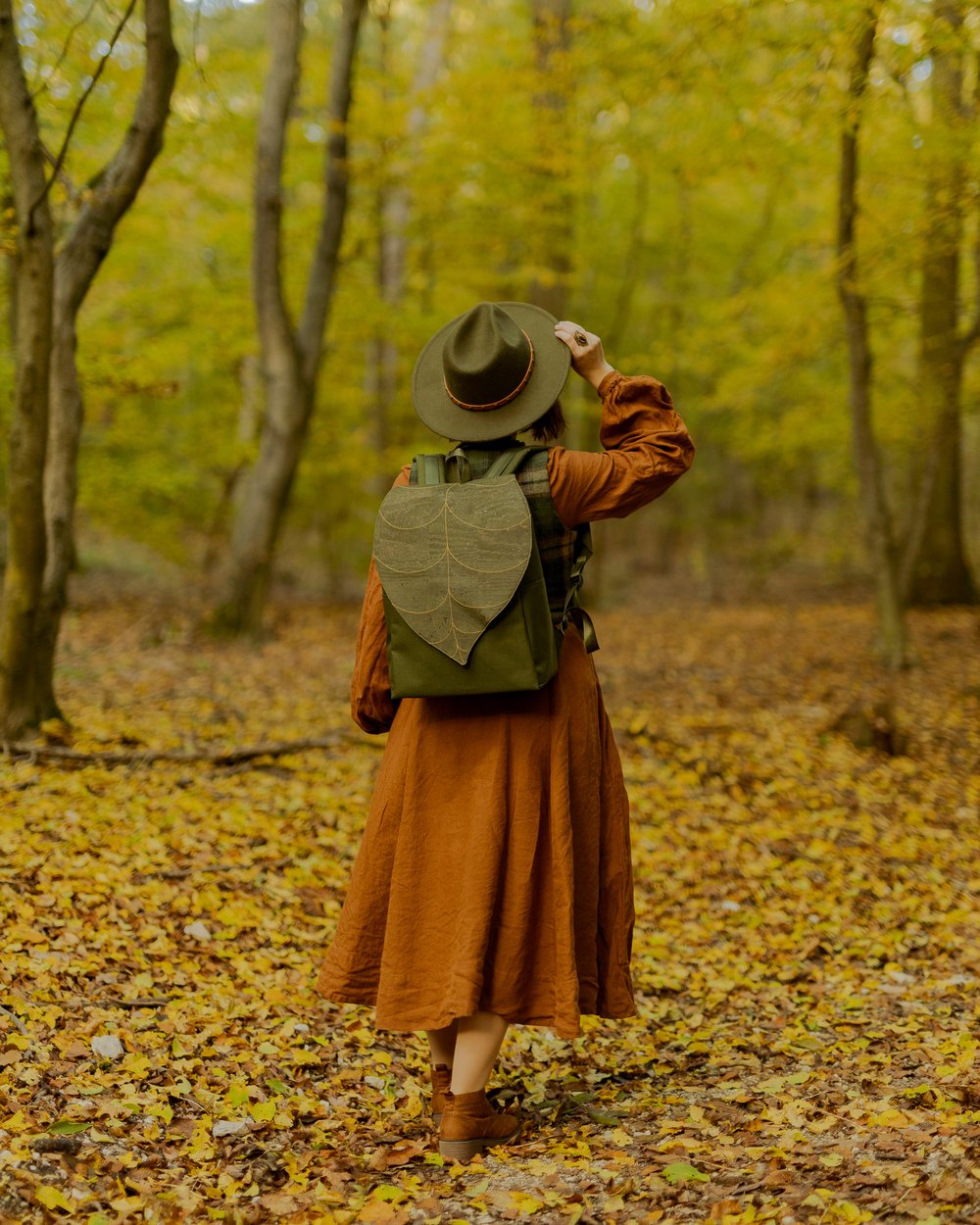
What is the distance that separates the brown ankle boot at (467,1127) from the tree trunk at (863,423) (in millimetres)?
8036

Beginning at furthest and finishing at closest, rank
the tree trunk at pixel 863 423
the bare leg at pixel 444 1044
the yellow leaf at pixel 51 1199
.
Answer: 1. the tree trunk at pixel 863 423
2. the bare leg at pixel 444 1044
3. the yellow leaf at pixel 51 1199

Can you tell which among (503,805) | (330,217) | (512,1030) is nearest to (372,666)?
(503,805)

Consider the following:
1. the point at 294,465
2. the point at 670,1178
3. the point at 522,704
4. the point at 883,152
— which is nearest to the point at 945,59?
the point at 883,152

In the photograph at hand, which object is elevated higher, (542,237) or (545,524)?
(542,237)

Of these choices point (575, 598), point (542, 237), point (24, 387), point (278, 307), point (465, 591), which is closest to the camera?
point (465, 591)

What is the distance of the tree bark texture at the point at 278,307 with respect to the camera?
10.9 metres

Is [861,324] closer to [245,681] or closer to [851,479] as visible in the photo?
[245,681]

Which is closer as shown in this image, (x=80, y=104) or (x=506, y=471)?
(x=506, y=471)

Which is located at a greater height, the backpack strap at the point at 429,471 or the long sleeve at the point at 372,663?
the backpack strap at the point at 429,471

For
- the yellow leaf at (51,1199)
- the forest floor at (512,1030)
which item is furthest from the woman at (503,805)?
the yellow leaf at (51,1199)

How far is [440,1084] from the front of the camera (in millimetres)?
3221

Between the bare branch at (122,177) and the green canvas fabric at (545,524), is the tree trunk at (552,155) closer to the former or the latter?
the bare branch at (122,177)

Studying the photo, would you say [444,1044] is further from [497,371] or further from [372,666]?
[497,371]

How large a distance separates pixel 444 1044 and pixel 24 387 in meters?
4.16
